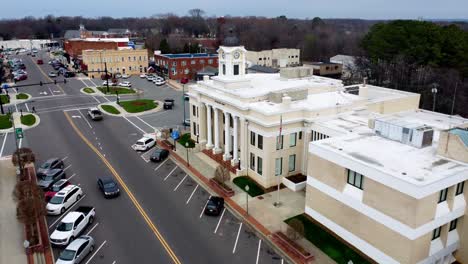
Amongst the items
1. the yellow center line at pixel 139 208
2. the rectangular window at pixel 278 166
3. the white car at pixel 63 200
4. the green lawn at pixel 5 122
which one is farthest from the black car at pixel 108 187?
the green lawn at pixel 5 122

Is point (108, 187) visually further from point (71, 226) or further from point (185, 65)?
point (185, 65)

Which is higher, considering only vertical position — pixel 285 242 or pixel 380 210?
pixel 380 210

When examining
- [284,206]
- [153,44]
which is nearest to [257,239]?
[284,206]

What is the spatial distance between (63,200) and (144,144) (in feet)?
55.7

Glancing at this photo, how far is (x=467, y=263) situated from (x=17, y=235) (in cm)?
3458

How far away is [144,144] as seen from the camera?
49.7m

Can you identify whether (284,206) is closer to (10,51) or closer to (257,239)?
(257,239)

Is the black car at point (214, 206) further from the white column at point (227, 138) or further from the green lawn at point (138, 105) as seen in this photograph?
the green lawn at point (138, 105)

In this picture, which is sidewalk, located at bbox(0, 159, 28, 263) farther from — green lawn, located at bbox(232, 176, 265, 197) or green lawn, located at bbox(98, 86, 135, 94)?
green lawn, located at bbox(98, 86, 135, 94)

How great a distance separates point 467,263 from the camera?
1048 inches

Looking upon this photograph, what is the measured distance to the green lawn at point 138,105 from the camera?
229 feet

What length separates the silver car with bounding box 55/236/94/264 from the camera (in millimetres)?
25837

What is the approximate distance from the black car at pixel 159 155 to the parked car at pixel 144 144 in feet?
10.9

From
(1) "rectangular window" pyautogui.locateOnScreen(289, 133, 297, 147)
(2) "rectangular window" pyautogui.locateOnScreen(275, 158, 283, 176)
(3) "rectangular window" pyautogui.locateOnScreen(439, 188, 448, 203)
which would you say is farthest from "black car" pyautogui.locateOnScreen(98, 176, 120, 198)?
(3) "rectangular window" pyautogui.locateOnScreen(439, 188, 448, 203)
